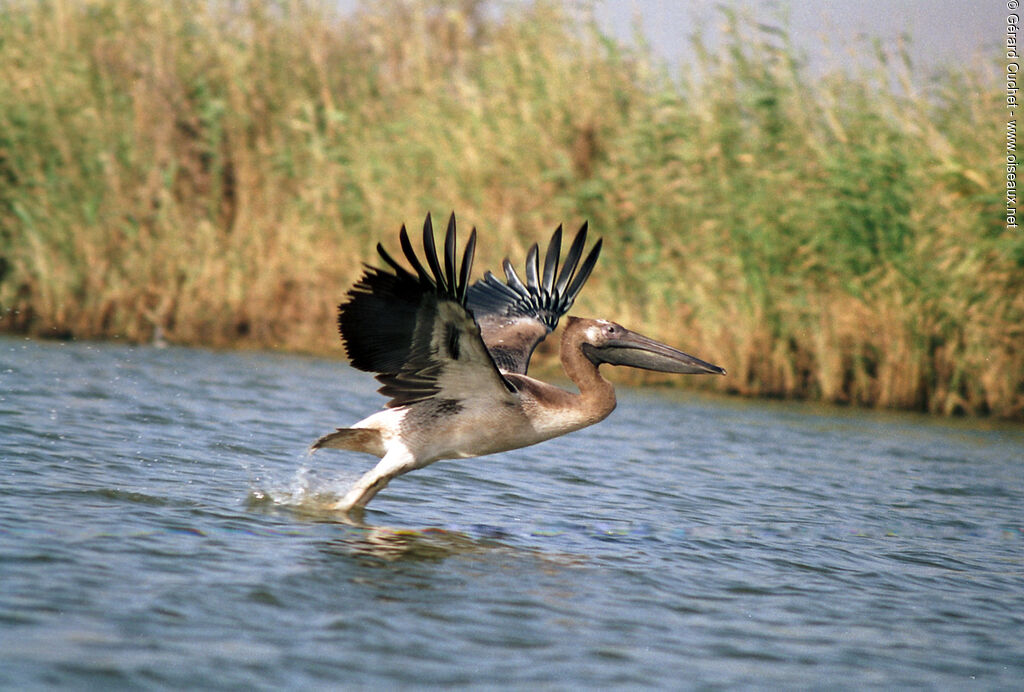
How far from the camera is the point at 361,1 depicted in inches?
494

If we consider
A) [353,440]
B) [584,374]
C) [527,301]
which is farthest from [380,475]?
[527,301]

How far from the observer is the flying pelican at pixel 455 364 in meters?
4.56

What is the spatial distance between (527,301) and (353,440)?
1369mm

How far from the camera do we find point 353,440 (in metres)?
5.40

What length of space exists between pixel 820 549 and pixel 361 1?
29.1 feet

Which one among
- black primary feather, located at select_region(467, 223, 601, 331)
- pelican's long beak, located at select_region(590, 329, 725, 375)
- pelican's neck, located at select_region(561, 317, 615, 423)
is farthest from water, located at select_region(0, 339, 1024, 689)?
black primary feather, located at select_region(467, 223, 601, 331)

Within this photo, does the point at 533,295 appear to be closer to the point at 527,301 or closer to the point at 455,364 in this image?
the point at 527,301

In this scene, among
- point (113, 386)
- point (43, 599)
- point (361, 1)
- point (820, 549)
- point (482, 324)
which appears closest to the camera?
point (43, 599)

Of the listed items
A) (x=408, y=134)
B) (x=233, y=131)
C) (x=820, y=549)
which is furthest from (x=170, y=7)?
(x=820, y=549)

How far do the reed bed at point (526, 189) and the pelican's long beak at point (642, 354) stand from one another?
4.08 metres

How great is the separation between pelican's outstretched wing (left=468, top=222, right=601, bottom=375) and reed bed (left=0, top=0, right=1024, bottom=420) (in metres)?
3.54

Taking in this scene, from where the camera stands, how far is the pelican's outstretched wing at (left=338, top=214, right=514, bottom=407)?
4.42 m

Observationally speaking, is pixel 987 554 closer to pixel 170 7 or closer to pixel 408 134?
pixel 408 134

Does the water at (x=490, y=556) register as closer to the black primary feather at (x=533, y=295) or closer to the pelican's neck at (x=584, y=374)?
the pelican's neck at (x=584, y=374)
